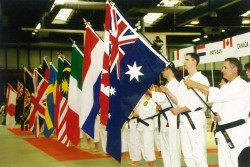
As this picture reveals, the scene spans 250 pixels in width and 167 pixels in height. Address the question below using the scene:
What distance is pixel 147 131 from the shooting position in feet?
25.1

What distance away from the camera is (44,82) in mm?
13391

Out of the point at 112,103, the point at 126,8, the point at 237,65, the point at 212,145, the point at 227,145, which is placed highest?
the point at 126,8

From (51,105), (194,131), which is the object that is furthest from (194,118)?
(51,105)

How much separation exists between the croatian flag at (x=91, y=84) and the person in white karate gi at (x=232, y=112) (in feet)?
10.0

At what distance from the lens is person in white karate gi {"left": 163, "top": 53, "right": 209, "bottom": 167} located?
570cm

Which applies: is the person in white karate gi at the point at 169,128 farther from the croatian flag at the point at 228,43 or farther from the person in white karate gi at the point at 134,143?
the croatian flag at the point at 228,43

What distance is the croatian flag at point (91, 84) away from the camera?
7551 mm

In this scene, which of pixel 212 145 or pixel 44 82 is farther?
pixel 44 82

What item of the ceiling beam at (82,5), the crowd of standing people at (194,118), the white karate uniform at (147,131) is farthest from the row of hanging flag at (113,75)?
the ceiling beam at (82,5)

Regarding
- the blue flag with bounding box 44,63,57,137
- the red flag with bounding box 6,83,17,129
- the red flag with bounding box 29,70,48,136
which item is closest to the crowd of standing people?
the blue flag with bounding box 44,63,57,137

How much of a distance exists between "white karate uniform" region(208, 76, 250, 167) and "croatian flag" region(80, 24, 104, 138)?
319 centimetres

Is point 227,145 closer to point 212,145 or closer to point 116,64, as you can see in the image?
point 116,64

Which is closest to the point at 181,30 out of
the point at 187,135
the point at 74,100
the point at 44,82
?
the point at 44,82

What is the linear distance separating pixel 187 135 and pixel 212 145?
577cm
